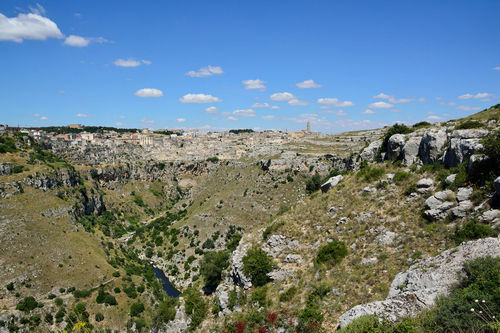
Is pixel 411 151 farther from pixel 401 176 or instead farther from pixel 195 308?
pixel 195 308

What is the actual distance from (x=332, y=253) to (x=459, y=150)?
1132cm

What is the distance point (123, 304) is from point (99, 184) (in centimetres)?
6013

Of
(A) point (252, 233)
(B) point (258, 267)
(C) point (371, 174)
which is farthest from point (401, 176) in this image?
(A) point (252, 233)

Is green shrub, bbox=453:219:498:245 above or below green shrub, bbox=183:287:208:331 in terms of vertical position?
above

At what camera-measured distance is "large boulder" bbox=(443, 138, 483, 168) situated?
58.3ft

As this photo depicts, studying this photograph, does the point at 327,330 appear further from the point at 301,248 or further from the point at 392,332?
the point at 301,248

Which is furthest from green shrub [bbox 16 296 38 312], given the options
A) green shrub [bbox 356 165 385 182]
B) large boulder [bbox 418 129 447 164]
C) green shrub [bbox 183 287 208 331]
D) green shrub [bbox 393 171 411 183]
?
large boulder [bbox 418 129 447 164]

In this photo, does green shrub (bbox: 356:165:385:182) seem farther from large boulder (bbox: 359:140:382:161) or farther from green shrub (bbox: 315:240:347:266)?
green shrub (bbox: 315:240:347:266)

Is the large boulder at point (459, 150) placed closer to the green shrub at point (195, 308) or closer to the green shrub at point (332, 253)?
the green shrub at point (332, 253)

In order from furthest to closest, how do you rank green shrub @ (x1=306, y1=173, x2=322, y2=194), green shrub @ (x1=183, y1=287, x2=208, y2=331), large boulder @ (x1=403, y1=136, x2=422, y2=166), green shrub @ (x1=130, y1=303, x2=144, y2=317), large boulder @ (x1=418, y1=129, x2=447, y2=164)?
green shrub @ (x1=306, y1=173, x2=322, y2=194)
green shrub @ (x1=130, y1=303, x2=144, y2=317)
large boulder @ (x1=403, y1=136, x2=422, y2=166)
green shrub @ (x1=183, y1=287, x2=208, y2=331)
large boulder @ (x1=418, y1=129, x2=447, y2=164)

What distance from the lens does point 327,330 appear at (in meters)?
13.9

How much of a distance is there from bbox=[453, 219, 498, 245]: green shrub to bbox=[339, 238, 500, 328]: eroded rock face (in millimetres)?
1147

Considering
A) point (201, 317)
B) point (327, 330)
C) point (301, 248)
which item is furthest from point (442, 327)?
point (201, 317)

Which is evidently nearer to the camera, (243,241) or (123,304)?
(243,241)
